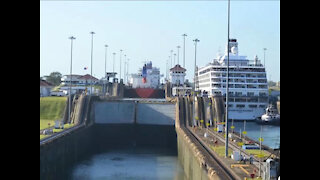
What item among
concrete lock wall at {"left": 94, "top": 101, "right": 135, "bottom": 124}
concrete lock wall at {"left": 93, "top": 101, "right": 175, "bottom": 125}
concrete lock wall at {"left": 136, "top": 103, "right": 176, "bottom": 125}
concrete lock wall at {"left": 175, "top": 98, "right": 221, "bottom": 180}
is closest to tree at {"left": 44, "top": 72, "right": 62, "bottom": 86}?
concrete lock wall at {"left": 94, "top": 101, "right": 135, "bottom": 124}

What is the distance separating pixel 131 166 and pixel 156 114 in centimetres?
1651

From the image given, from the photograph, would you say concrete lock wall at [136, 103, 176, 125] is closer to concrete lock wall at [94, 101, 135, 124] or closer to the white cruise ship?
concrete lock wall at [94, 101, 135, 124]

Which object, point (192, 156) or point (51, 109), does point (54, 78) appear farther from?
point (192, 156)

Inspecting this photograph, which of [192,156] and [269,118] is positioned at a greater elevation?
[269,118]

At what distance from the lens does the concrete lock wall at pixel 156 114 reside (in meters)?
56.3

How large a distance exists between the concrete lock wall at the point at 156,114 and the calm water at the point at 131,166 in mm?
5094

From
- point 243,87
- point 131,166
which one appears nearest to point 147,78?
point 243,87

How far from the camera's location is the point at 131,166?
41250 mm

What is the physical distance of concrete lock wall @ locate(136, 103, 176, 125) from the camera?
5628 cm

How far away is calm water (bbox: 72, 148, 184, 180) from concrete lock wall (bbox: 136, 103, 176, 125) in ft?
16.7

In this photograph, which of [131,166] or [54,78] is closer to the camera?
[131,166]

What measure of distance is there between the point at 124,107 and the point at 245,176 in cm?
3882

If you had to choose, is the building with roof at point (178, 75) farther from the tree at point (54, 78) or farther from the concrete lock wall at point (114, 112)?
the tree at point (54, 78)

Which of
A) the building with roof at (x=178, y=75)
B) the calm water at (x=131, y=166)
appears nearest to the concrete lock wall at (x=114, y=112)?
the calm water at (x=131, y=166)
